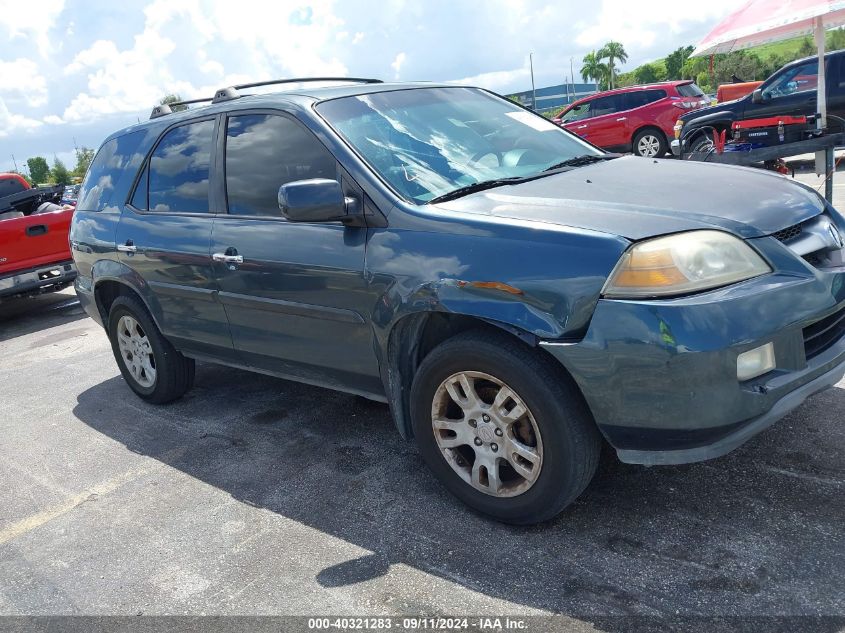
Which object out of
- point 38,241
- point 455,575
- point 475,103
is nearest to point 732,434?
point 455,575

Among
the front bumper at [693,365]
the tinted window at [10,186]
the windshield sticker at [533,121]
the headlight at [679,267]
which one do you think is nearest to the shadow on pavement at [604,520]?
the front bumper at [693,365]

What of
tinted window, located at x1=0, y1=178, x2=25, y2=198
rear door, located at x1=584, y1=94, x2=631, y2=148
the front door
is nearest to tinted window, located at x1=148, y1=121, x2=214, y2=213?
the front door

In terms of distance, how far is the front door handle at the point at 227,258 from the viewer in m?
3.87

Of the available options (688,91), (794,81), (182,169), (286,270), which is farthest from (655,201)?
(688,91)

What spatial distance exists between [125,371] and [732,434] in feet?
13.5

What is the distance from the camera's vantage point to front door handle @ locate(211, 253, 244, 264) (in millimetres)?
3867

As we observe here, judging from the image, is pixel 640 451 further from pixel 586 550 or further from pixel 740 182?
pixel 740 182

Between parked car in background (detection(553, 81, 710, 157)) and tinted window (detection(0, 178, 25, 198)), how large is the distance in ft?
35.9

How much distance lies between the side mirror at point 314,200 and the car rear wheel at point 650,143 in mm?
15007

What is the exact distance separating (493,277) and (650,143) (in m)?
15.6

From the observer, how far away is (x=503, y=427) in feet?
9.83

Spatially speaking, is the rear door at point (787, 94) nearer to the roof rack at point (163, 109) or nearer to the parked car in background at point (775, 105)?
the parked car in background at point (775, 105)

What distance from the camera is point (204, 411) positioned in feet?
16.4

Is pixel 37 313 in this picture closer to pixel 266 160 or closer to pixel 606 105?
pixel 266 160
